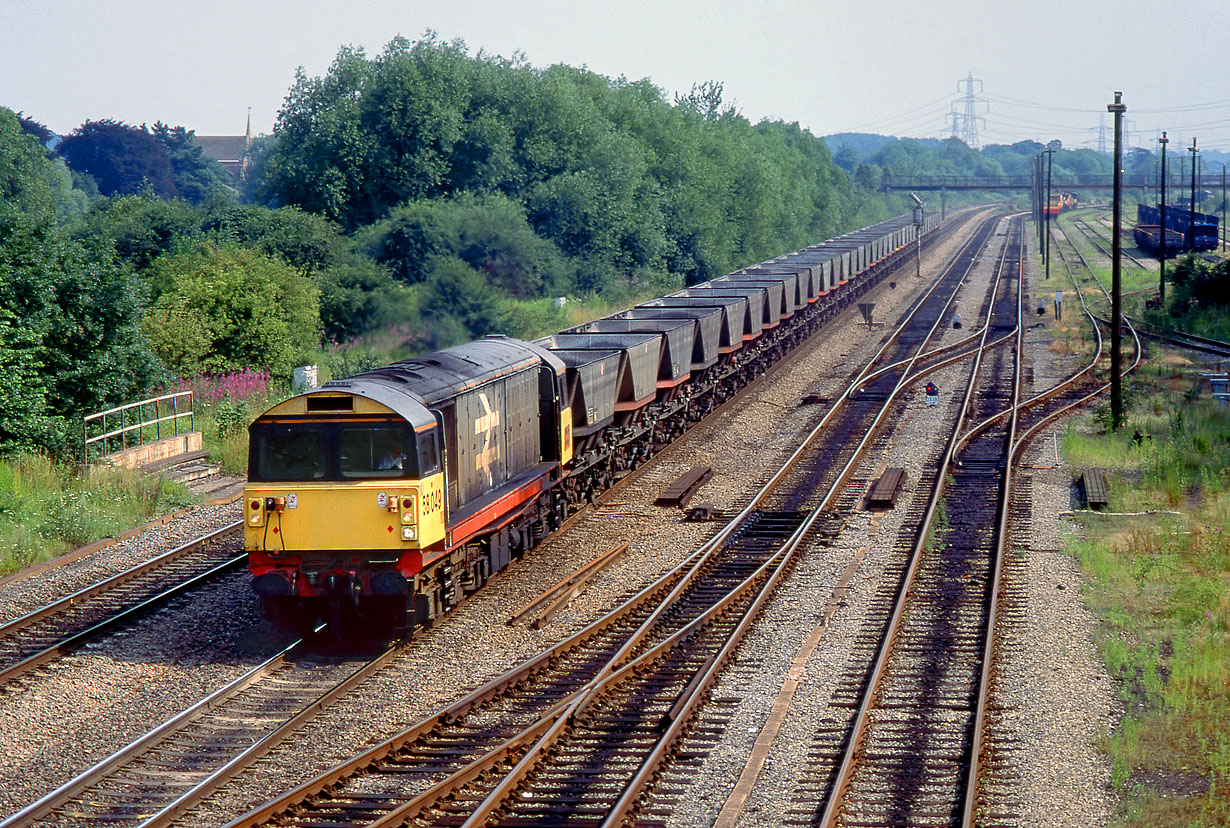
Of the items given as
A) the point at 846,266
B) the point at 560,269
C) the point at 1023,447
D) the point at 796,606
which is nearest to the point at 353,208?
the point at 560,269

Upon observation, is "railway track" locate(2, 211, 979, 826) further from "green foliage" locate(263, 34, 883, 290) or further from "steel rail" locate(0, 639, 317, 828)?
"green foliage" locate(263, 34, 883, 290)

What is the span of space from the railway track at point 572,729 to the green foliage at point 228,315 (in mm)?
17929

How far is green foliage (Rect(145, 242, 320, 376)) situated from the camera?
31.3 m

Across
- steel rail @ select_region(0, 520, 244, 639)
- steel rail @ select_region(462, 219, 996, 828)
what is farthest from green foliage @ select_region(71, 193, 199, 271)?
steel rail @ select_region(0, 520, 244, 639)

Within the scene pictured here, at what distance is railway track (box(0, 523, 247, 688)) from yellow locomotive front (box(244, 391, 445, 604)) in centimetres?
246

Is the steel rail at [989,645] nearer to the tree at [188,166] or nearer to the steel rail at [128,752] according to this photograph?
the steel rail at [128,752]

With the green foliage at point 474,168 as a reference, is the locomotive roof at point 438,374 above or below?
below

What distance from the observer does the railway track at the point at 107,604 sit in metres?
14.1

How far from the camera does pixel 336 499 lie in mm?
13750

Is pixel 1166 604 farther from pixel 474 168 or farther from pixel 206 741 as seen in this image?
pixel 474 168

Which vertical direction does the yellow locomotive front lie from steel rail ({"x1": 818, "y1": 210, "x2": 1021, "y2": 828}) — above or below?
above

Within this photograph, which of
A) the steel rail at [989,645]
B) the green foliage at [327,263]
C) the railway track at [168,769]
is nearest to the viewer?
the railway track at [168,769]

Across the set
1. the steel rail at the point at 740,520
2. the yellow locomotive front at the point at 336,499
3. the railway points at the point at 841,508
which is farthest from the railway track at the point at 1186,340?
the yellow locomotive front at the point at 336,499

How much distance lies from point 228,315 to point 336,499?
66.0ft
